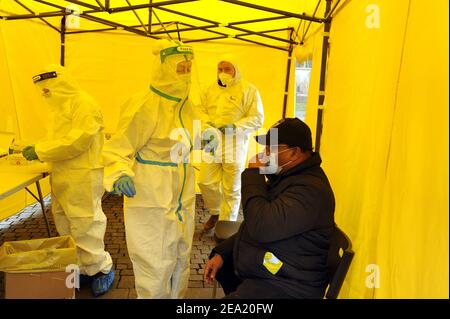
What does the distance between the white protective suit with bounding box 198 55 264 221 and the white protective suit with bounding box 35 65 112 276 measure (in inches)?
50.9

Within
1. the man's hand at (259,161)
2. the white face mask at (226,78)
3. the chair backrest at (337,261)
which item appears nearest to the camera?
the chair backrest at (337,261)

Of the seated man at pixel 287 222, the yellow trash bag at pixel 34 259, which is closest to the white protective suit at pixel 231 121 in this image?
the yellow trash bag at pixel 34 259

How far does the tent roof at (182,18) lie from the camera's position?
3.20m

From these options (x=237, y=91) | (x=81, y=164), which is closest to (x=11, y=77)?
(x=81, y=164)

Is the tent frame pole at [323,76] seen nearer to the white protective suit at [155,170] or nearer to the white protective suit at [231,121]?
the white protective suit at [155,170]

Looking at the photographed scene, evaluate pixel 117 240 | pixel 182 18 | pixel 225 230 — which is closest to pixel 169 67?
pixel 225 230

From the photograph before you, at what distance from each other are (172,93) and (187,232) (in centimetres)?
72

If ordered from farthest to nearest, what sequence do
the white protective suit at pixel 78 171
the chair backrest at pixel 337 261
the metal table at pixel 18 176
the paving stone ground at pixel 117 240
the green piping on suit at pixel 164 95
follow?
the paving stone ground at pixel 117 240 < the white protective suit at pixel 78 171 < the metal table at pixel 18 176 < the green piping on suit at pixel 164 95 < the chair backrest at pixel 337 261

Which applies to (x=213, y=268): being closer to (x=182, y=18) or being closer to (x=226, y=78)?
(x=226, y=78)

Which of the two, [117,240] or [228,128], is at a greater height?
[228,128]

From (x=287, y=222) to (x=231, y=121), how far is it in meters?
2.13

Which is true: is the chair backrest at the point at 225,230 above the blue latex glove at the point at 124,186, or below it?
below

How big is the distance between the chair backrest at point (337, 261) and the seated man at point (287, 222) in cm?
4

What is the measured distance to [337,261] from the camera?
4.34 feet
